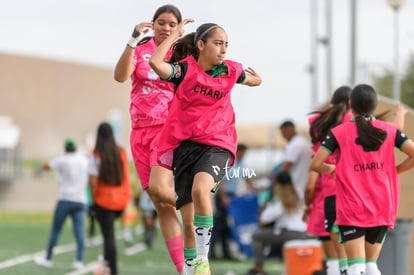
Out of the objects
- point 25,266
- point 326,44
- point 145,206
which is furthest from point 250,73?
point 326,44

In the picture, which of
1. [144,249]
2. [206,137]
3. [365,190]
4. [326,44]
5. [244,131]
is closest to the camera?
[206,137]

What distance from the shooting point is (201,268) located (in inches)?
334

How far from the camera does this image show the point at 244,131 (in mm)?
53344

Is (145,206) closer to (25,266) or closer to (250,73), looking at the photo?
(25,266)

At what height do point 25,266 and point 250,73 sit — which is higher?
point 250,73

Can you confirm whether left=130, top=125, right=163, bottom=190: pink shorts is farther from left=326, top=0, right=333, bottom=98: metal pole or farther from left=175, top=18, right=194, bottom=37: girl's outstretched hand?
left=326, top=0, right=333, bottom=98: metal pole

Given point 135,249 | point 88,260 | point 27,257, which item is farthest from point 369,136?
A: point 135,249

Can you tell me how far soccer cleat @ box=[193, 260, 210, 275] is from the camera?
8.46 m

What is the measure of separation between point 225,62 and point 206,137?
2.04 ft

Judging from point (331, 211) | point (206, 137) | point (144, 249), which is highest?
point (206, 137)

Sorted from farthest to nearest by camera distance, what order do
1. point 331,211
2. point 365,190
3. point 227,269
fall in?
point 227,269 → point 331,211 → point 365,190

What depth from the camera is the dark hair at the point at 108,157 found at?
14.4m

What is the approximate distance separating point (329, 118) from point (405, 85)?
5507 centimetres

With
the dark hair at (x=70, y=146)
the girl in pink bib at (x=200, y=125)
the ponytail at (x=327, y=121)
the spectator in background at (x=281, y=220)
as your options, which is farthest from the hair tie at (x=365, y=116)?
the dark hair at (x=70, y=146)
